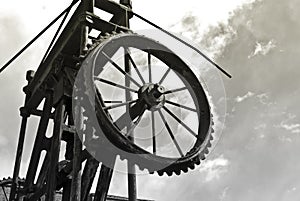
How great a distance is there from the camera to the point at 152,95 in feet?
25.1

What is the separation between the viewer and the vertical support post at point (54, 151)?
8406 mm

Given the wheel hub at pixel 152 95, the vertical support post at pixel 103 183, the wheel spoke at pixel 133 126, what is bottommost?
the vertical support post at pixel 103 183

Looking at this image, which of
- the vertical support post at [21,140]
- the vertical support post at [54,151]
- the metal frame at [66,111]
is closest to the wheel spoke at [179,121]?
the metal frame at [66,111]

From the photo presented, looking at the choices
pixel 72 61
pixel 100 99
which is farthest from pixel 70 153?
pixel 100 99

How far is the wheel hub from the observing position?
7656mm

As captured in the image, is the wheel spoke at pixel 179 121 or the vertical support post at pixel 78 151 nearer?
the vertical support post at pixel 78 151

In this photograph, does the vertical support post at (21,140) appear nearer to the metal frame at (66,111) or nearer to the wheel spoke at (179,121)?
→ the metal frame at (66,111)

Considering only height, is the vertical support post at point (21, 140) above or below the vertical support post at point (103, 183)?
above

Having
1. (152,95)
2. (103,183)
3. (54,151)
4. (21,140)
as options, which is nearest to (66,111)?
(54,151)

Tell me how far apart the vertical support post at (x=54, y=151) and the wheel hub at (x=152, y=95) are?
1.99m

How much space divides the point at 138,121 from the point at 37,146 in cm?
314

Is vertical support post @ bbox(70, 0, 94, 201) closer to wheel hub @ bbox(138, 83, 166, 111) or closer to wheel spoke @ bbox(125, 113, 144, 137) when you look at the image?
wheel spoke @ bbox(125, 113, 144, 137)

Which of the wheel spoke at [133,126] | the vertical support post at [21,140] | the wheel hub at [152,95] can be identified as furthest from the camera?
the vertical support post at [21,140]

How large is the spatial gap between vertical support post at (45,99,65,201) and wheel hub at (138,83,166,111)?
1991mm
